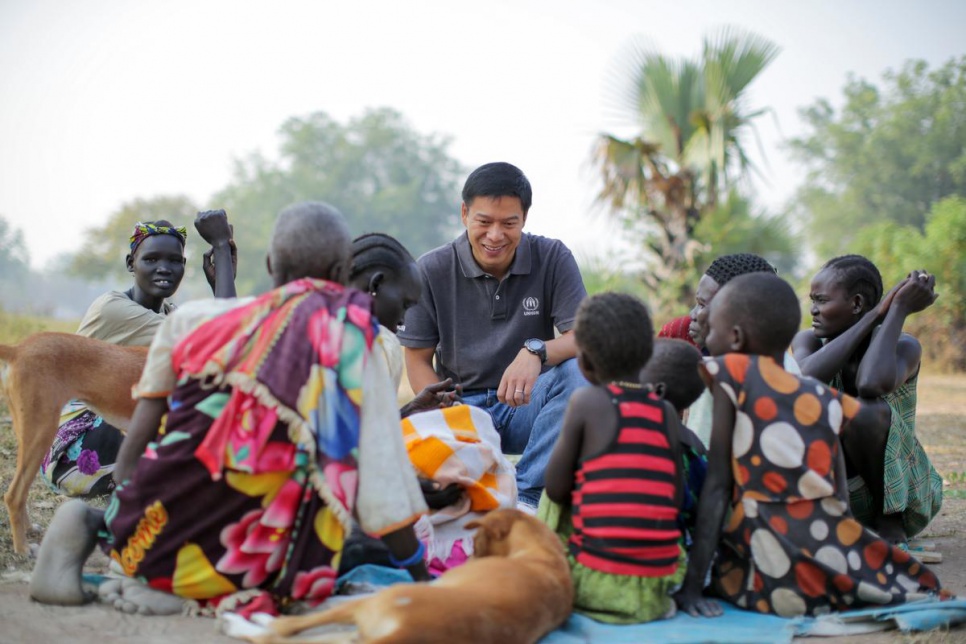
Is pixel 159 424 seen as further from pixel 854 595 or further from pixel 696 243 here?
pixel 696 243

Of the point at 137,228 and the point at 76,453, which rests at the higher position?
the point at 137,228

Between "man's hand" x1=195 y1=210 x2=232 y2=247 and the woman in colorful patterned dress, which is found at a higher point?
"man's hand" x1=195 y1=210 x2=232 y2=247

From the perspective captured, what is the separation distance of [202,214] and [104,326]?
1007 millimetres

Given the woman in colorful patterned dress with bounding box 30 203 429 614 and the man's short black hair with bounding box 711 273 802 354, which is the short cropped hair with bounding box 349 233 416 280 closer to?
the woman in colorful patterned dress with bounding box 30 203 429 614

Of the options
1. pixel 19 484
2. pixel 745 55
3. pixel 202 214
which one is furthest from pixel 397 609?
pixel 745 55

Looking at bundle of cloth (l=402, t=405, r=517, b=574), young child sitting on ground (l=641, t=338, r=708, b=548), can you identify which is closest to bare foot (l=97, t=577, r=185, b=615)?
bundle of cloth (l=402, t=405, r=517, b=574)

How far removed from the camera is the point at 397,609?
2281 millimetres

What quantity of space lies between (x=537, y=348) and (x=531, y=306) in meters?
0.52

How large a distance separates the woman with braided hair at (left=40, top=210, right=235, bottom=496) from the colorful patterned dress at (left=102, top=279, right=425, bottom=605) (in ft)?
6.30

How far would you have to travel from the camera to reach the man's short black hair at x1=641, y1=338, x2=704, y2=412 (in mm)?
3314

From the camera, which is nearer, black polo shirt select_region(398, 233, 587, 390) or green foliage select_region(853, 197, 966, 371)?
black polo shirt select_region(398, 233, 587, 390)

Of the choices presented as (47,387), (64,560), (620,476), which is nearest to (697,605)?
(620,476)

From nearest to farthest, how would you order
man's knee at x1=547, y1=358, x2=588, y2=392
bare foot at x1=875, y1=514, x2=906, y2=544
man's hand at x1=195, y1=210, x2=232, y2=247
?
bare foot at x1=875, y1=514, x2=906, y2=544, man's hand at x1=195, y1=210, x2=232, y2=247, man's knee at x1=547, y1=358, x2=588, y2=392

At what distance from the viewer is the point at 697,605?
300cm
